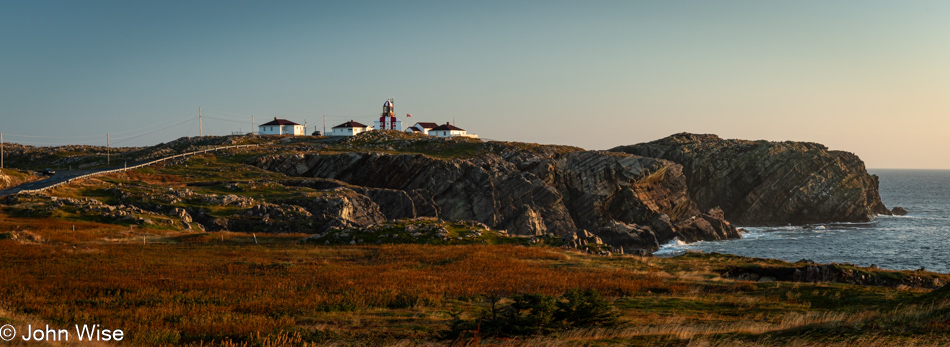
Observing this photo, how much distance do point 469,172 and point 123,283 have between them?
72.2 metres

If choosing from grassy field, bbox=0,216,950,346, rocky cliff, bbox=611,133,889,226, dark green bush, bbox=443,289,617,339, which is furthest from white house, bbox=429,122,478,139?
dark green bush, bbox=443,289,617,339

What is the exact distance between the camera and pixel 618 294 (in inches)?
998

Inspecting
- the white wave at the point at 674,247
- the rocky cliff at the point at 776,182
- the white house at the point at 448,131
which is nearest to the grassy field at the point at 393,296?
the white wave at the point at 674,247

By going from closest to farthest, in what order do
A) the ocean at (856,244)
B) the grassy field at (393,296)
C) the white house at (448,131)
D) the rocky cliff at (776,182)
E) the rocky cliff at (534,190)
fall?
the grassy field at (393,296)
the ocean at (856,244)
the rocky cliff at (534,190)
the rocky cliff at (776,182)
the white house at (448,131)

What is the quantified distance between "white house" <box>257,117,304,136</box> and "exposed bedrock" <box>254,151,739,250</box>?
55.6 meters

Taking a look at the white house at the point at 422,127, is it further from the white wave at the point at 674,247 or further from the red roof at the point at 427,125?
the white wave at the point at 674,247

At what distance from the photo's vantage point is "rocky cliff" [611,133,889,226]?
117 meters

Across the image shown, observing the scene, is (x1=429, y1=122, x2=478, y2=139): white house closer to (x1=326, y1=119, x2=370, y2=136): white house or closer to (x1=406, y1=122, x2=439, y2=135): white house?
(x1=406, y1=122, x2=439, y2=135): white house

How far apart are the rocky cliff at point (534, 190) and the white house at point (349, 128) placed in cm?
5755

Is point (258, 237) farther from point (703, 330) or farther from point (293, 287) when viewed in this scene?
→ point (703, 330)

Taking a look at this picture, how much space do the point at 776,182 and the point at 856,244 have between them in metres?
35.9

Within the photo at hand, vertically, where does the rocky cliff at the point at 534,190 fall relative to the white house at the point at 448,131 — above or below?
below
